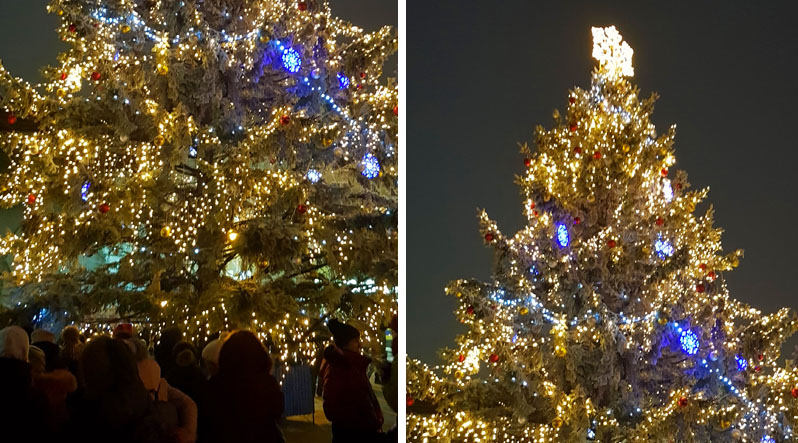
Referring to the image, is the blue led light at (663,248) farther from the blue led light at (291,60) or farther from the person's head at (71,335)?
the person's head at (71,335)

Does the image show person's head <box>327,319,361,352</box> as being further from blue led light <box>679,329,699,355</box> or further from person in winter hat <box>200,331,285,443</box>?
blue led light <box>679,329,699,355</box>

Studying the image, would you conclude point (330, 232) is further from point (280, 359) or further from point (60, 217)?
point (60, 217)

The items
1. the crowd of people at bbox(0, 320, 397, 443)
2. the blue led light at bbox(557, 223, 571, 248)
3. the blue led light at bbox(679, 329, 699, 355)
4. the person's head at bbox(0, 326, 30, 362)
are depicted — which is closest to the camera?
the crowd of people at bbox(0, 320, 397, 443)

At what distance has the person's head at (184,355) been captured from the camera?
9.05ft

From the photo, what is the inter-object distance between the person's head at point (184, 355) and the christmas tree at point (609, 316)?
125cm

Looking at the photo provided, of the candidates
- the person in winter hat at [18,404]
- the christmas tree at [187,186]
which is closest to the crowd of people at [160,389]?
the person in winter hat at [18,404]

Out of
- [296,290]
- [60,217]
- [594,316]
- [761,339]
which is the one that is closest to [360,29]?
[296,290]

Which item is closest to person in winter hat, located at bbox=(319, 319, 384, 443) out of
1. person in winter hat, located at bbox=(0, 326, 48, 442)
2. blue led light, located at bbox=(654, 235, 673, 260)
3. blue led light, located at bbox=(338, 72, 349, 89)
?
person in winter hat, located at bbox=(0, 326, 48, 442)

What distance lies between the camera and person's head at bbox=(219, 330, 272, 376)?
2.74 meters

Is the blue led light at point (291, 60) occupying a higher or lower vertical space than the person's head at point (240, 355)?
higher

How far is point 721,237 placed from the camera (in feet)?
13.4

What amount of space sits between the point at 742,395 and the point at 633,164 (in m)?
1.50

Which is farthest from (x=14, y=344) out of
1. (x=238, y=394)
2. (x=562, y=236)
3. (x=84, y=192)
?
(x=562, y=236)

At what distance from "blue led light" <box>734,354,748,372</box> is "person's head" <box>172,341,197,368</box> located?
10.5 feet
